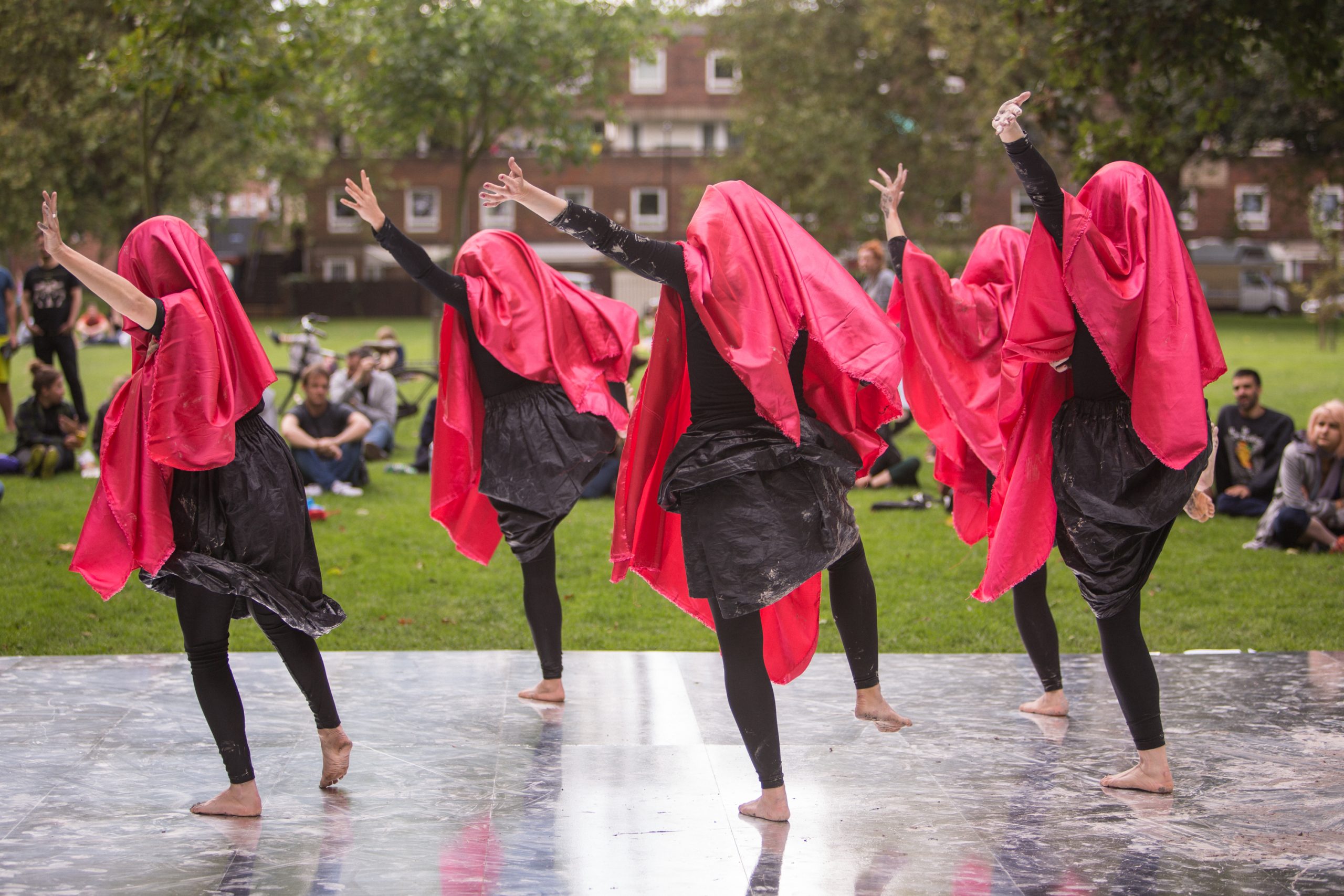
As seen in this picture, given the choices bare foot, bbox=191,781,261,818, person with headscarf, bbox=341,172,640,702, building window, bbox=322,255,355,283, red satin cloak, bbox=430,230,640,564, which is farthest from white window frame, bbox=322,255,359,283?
bare foot, bbox=191,781,261,818

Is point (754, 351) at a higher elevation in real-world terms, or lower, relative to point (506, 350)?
higher

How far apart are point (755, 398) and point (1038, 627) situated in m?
2.03

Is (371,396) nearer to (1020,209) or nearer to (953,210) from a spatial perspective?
(953,210)

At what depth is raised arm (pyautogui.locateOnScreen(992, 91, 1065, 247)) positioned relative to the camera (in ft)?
13.1

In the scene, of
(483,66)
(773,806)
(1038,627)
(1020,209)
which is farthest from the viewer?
(1020,209)

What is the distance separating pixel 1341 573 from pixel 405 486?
736 cm

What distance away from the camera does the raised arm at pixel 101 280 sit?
380 cm

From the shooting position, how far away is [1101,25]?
29.9 ft

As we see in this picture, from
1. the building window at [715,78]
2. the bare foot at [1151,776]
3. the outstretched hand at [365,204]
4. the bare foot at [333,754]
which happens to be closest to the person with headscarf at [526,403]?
the outstretched hand at [365,204]

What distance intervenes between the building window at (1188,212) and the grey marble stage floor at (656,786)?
7.69m

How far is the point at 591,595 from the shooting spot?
25.6 feet

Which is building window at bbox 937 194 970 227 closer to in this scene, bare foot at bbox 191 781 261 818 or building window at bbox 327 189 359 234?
building window at bbox 327 189 359 234

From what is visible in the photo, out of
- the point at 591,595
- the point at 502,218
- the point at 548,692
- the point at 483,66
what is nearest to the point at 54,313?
the point at 483,66

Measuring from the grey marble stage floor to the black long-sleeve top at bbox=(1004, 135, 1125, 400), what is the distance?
1350mm
